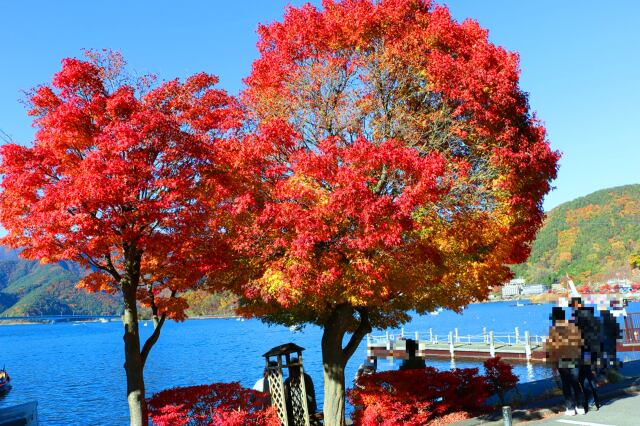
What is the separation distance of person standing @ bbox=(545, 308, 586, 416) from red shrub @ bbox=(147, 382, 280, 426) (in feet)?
22.8

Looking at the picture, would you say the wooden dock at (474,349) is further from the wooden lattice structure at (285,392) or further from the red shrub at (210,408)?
the red shrub at (210,408)

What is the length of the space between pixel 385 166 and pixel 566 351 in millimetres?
5961

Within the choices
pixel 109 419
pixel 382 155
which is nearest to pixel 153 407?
pixel 382 155

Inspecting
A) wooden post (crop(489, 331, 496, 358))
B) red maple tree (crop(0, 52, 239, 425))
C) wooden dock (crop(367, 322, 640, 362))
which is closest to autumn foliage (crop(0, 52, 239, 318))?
red maple tree (crop(0, 52, 239, 425))

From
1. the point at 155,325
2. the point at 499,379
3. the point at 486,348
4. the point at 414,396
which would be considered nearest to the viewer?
the point at 414,396

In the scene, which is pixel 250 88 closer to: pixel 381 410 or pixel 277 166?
pixel 277 166

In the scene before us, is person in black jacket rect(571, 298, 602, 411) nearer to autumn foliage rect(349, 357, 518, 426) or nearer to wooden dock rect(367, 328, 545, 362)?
autumn foliage rect(349, 357, 518, 426)

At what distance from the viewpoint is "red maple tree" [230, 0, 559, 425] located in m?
11.7

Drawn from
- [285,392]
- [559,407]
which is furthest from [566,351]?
[285,392]

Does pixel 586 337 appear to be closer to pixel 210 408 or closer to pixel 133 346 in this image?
pixel 210 408

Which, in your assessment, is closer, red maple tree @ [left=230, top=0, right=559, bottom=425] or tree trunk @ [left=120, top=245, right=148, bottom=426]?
red maple tree @ [left=230, top=0, right=559, bottom=425]

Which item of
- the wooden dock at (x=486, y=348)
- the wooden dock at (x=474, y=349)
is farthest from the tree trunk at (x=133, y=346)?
the wooden dock at (x=474, y=349)

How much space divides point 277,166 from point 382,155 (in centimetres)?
284

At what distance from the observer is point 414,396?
1436 cm
